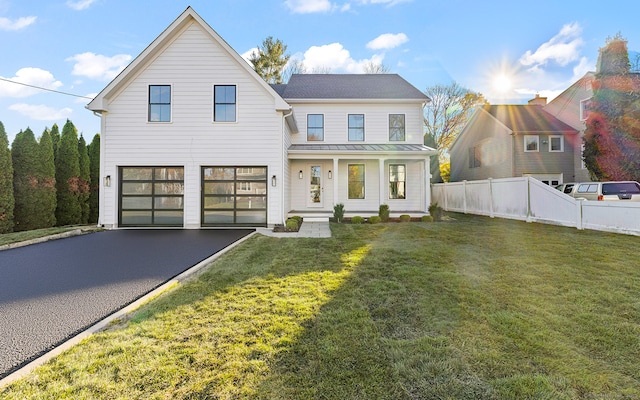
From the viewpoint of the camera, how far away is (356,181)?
14430mm

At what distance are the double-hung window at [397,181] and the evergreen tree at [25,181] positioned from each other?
14757mm

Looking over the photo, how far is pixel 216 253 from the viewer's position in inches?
257

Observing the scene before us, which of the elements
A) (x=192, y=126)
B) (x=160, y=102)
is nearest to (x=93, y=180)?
(x=160, y=102)

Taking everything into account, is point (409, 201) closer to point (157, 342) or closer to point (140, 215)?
point (140, 215)

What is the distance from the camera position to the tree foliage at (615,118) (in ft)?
46.4

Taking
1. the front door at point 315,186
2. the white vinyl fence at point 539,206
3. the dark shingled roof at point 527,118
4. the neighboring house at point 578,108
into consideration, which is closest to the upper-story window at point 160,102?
the front door at point 315,186

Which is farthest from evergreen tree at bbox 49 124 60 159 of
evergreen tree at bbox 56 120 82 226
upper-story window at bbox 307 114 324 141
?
upper-story window at bbox 307 114 324 141

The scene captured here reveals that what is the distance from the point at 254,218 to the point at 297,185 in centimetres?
374

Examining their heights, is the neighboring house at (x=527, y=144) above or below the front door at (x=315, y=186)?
above

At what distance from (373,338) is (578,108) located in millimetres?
→ 23079

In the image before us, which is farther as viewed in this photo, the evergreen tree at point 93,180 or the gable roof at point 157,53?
the evergreen tree at point 93,180

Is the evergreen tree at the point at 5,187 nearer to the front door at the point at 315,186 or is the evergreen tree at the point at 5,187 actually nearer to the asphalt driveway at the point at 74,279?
the asphalt driveway at the point at 74,279

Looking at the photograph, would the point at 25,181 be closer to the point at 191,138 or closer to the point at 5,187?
the point at 5,187

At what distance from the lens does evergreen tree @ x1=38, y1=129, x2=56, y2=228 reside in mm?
11391
